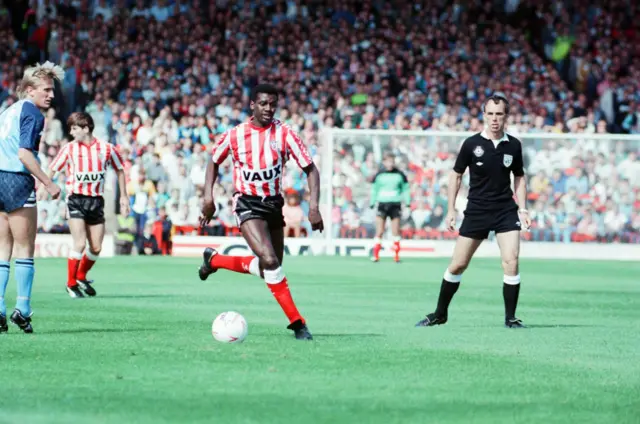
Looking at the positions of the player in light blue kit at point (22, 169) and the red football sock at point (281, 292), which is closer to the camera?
the player in light blue kit at point (22, 169)

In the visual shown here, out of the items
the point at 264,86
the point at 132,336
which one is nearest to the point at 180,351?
the point at 132,336

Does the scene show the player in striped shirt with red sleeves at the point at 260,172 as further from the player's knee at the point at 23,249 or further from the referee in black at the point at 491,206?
the referee in black at the point at 491,206

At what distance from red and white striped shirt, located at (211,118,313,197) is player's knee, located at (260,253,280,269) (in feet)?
1.84

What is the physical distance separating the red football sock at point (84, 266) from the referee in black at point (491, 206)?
17.6 ft

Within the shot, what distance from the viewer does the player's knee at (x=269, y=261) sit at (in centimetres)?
1015

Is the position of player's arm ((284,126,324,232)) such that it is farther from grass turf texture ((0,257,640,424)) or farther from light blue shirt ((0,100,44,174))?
light blue shirt ((0,100,44,174))

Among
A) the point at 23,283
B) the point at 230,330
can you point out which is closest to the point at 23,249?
the point at 23,283

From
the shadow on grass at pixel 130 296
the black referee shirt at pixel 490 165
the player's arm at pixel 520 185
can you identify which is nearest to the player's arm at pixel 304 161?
the black referee shirt at pixel 490 165

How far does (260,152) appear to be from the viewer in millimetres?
10469

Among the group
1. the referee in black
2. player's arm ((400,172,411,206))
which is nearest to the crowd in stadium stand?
player's arm ((400,172,411,206))

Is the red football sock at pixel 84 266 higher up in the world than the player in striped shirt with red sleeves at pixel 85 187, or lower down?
lower down

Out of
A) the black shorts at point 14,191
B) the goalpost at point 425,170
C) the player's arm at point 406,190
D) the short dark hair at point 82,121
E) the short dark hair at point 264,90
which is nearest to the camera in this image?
the black shorts at point 14,191

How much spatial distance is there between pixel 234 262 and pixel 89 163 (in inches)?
173

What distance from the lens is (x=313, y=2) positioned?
111ft
